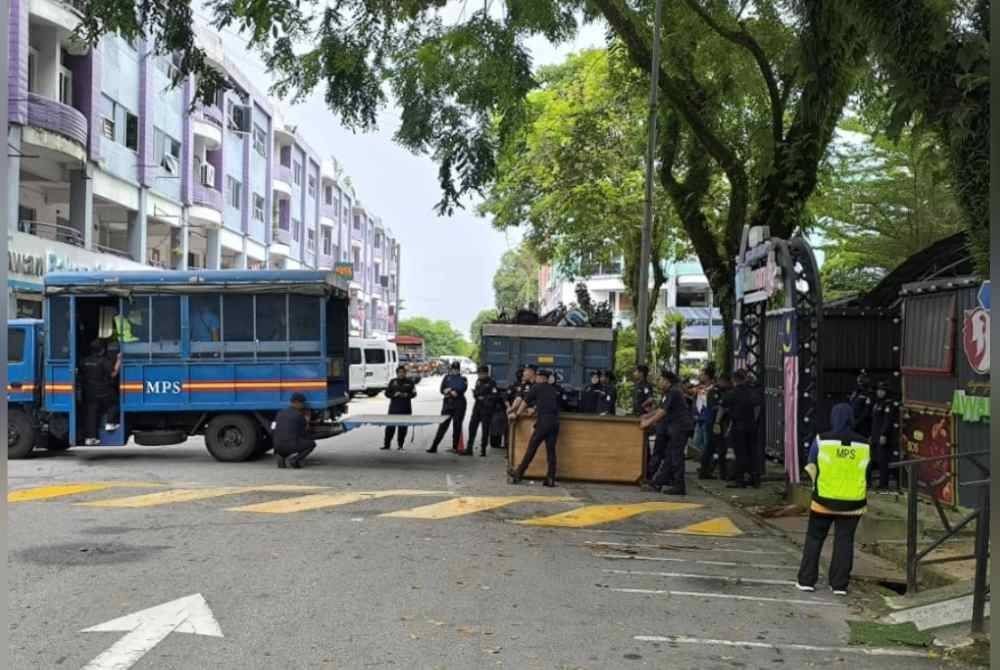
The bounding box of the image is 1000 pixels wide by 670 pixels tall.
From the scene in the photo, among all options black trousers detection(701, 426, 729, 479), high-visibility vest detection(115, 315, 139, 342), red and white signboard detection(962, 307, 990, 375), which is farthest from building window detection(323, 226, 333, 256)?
red and white signboard detection(962, 307, 990, 375)

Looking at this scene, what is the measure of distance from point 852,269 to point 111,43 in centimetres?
2415

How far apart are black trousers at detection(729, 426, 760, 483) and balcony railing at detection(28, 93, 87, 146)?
62.6 feet

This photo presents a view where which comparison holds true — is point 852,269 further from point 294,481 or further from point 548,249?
point 294,481

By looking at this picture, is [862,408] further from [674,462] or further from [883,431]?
[674,462]

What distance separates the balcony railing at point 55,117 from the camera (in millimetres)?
23047

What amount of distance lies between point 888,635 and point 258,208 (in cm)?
4605

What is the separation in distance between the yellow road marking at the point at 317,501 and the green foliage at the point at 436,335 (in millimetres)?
114912

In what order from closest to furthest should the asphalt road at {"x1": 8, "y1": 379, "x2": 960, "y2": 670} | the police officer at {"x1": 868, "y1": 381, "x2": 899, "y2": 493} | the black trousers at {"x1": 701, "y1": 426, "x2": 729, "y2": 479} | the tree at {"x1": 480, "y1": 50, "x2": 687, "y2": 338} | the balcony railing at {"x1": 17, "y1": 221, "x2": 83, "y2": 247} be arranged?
the asphalt road at {"x1": 8, "y1": 379, "x2": 960, "y2": 670}, the police officer at {"x1": 868, "y1": 381, "x2": 899, "y2": 493}, the black trousers at {"x1": 701, "y1": 426, "x2": 729, "y2": 479}, the tree at {"x1": 480, "y1": 50, "x2": 687, "y2": 338}, the balcony railing at {"x1": 17, "y1": 221, "x2": 83, "y2": 247}

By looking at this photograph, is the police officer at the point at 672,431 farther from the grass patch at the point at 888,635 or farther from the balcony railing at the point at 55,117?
the balcony railing at the point at 55,117

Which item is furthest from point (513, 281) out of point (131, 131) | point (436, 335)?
point (131, 131)

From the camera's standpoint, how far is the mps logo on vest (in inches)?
578

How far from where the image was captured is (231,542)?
8680 mm

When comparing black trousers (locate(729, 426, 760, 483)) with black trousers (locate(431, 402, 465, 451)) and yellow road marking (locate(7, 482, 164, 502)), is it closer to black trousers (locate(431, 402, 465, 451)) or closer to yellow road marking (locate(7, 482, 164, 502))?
black trousers (locate(431, 402, 465, 451))

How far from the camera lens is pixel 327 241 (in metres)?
70.4
